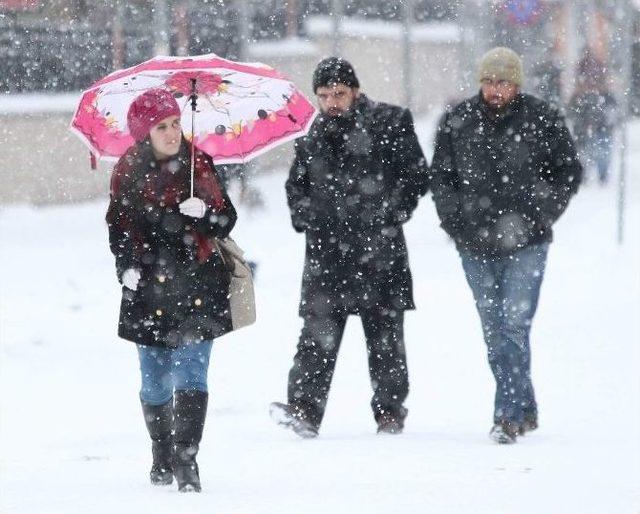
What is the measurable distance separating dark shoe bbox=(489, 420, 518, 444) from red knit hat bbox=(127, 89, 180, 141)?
7.30 ft

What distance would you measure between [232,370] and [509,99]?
10.0 feet

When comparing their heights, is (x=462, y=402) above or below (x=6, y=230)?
above

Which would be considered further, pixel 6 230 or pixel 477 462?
pixel 6 230

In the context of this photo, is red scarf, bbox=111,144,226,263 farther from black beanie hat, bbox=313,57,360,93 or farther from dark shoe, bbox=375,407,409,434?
dark shoe, bbox=375,407,409,434

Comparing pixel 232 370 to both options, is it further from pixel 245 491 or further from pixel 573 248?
pixel 573 248

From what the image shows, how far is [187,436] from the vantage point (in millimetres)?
5277

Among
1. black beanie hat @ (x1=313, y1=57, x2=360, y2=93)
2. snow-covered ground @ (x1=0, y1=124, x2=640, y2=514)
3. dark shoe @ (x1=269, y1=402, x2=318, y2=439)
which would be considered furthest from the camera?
dark shoe @ (x1=269, y1=402, x2=318, y2=439)

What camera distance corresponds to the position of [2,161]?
1545cm

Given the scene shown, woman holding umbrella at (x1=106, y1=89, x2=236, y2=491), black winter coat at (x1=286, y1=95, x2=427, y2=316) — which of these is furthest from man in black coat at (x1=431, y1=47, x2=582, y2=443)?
woman holding umbrella at (x1=106, y1=89, x2=236, y2=491)

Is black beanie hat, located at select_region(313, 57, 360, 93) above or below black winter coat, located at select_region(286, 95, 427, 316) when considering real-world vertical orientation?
above

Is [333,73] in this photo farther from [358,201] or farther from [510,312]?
[510,312]

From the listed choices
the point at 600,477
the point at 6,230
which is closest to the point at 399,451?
the point at 600,477

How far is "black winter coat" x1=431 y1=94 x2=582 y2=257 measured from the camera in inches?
260

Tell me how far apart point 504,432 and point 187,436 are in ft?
6.11
